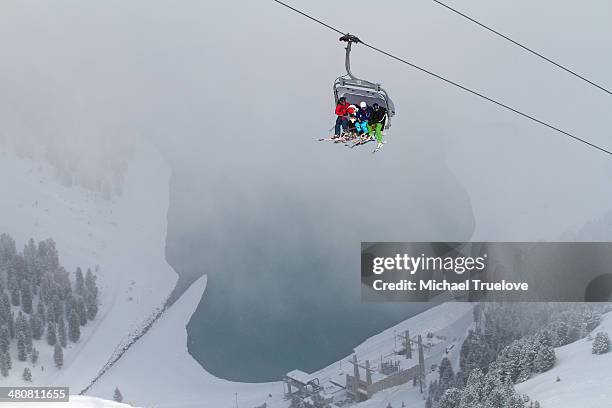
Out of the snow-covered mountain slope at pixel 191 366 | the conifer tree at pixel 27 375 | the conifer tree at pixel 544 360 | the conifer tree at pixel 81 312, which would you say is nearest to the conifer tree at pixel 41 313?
the conifer tree at pixel 81 312

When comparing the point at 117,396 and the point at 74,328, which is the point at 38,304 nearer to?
the point at 74,328

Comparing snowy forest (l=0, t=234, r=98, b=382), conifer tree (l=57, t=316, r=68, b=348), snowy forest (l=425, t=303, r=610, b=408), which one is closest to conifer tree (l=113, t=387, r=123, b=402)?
snowy forest (l=0, t=234, r=98, b=382)

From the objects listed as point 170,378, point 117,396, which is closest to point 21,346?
point 117,396

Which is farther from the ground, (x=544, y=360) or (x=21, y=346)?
(x=21, y=346)

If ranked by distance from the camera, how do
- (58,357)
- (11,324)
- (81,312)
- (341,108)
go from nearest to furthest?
(341,108) → (58,357) → (11,324) → (81,312)

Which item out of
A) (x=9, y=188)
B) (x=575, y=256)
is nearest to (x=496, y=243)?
(x=575, y=256)

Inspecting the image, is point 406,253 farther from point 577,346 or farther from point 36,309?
point 36,309

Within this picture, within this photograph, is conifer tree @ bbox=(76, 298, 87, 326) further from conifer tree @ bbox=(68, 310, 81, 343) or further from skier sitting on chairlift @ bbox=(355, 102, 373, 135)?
skier sitting on chairlift @ bbox=(355, 102, 373, 135)
